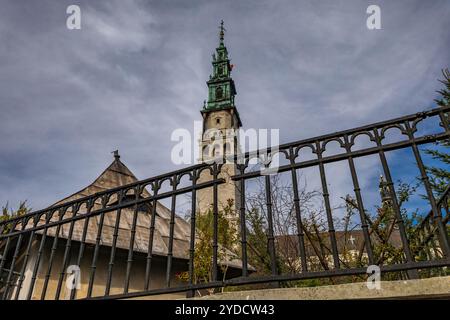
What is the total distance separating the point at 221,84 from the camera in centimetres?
4659

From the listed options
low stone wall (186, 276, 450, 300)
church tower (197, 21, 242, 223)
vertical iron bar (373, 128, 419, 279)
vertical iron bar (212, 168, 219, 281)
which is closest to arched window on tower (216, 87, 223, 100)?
church tower (197, 21, 242, 223)

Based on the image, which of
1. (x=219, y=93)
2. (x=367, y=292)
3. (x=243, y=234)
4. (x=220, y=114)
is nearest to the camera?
(x=367, y=292)

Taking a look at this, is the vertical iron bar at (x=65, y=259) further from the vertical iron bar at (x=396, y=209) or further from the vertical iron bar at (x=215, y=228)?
the vertical iron bar at (x=396, y=209)

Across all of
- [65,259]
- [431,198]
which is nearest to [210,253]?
[65,259]

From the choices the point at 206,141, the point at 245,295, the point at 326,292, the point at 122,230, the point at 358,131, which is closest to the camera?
the point at 326,292

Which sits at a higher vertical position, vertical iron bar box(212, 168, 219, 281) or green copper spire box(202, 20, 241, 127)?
green copper spire box(202, 20, 241, 127)

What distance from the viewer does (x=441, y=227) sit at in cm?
255

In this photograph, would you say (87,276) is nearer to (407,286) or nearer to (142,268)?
(142,268)

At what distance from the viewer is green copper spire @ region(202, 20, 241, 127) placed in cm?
4497

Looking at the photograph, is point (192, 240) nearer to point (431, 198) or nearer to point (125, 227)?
point (431, 198)

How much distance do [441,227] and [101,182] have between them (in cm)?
886

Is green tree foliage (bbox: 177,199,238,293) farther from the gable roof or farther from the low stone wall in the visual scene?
the low stone wall

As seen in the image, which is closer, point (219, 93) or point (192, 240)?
point (192, 240)
